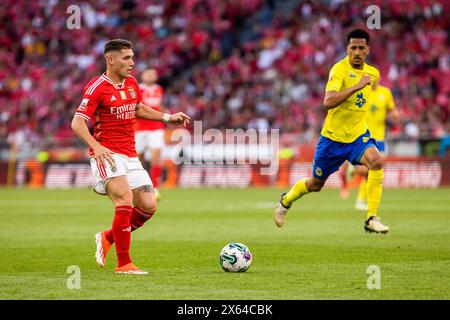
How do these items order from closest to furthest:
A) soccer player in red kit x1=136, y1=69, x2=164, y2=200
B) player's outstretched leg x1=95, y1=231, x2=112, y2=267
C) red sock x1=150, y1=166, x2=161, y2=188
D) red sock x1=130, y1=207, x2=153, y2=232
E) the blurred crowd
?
player's outstretched leg x1=95, y1=231, x2=112, y2=267 → red sock x1=130, y1=207, x2=153, y2=232 → red sock x1=150, y1=166, x2=161, y2=188 → soccer player in red kit x1=136, y1=69, x2=164, y2=200 → the blurred crowd

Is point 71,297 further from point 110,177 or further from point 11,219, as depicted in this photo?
point 11,219

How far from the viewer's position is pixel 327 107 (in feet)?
38.0

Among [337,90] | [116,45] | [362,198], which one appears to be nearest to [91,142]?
[116,45]

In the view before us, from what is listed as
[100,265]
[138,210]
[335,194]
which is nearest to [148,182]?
[138,210]

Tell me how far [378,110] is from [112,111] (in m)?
8.85

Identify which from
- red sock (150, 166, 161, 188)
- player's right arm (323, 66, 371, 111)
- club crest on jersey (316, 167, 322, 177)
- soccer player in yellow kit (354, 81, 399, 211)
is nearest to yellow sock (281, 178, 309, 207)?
club crest on jersey (316, 167, 322, 177)

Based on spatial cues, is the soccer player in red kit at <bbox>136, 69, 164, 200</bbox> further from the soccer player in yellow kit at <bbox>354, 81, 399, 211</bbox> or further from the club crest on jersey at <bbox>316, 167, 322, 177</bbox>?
the club crest on jersey at <bbox>316, 167, 322, 177</bbox>

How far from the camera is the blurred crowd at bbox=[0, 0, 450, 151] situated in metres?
28.8

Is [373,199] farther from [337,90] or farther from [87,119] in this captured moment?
[87,119]

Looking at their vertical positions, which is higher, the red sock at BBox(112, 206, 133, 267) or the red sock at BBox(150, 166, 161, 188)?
the red sock at BBox(150, 166, 161, 188)

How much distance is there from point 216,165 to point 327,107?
16625 millimetres

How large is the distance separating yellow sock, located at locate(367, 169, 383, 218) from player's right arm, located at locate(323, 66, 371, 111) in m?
1.34

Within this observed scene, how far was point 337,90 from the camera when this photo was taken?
11688 mm

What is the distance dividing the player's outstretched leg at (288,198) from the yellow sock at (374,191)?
2.93 ft
